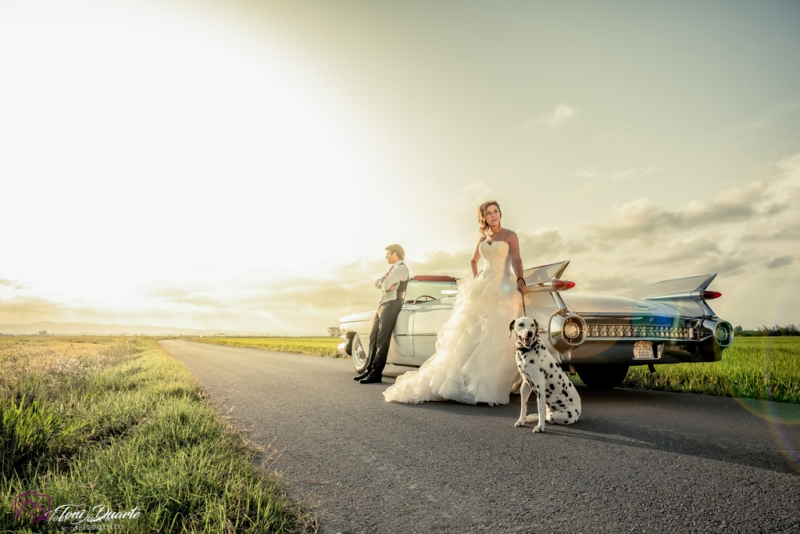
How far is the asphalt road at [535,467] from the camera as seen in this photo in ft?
7.79

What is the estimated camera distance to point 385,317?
26.6 ft

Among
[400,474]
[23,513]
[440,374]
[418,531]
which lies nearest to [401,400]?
[440,374]

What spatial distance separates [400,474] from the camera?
3080mm

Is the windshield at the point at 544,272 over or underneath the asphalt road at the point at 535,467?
over

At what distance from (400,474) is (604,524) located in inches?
49.7

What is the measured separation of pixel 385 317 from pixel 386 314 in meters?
0.05

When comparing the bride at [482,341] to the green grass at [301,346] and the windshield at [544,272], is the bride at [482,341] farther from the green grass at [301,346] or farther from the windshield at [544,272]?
the green grass at [301,346]

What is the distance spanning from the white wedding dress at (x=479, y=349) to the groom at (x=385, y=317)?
1946 mm

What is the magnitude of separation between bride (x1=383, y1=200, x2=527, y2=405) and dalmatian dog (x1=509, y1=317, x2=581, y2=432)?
1.09m

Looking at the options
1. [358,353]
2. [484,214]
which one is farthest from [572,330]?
[358,353]

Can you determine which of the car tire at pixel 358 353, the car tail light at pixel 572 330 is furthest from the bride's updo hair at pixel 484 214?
the car tire at pixel 358 353

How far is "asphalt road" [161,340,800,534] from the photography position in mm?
2373

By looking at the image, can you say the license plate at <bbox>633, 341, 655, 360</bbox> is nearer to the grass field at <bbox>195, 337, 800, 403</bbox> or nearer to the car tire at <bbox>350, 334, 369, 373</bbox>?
the grass field at <bbox>195, 337, 800, 403</bbox>

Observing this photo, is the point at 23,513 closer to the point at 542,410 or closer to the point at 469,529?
the point at 469,529
